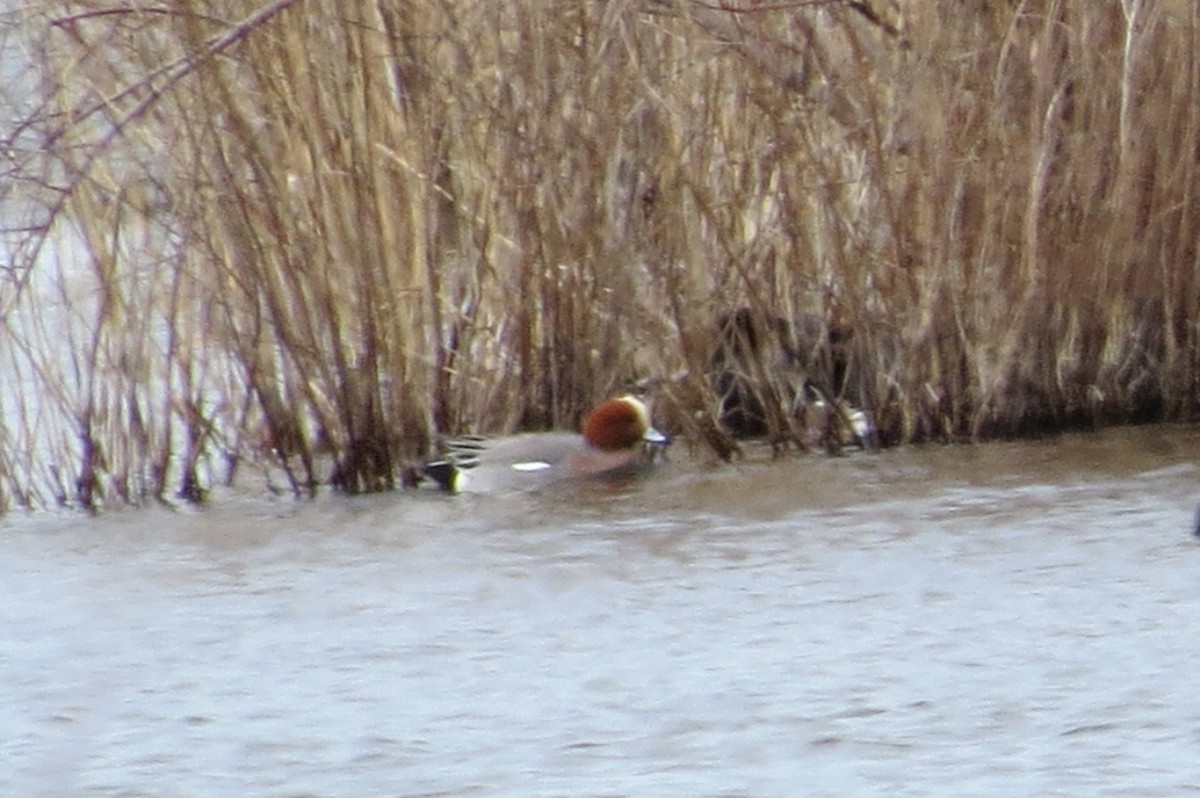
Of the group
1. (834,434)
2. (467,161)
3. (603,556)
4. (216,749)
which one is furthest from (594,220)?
(216,749)

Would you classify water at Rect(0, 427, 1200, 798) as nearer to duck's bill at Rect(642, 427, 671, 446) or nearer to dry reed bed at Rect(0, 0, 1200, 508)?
duck's bill at Rect(642, 427, 671, 446)

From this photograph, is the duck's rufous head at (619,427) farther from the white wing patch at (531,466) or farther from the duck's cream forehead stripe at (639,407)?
the white wing patch at (531,466)

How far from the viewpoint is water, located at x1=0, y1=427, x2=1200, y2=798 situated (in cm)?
552

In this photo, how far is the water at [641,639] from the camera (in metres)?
5.52

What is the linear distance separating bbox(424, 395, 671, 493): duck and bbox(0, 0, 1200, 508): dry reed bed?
0.97 ft

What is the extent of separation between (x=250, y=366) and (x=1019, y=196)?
2.82 metres

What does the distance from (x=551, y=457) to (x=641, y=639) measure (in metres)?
2.83

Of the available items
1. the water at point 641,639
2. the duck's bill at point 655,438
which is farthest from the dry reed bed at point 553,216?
the water at point 641,639

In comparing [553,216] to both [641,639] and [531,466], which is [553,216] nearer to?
[531,466]

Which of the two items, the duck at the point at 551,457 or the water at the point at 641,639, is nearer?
the water at the point at 641,639

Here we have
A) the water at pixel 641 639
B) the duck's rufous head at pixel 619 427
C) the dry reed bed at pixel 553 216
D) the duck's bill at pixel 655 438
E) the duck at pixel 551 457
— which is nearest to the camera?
the water at pixel 641 639

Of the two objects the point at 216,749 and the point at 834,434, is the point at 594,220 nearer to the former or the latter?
the point at 834,434

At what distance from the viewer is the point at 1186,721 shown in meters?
5.57

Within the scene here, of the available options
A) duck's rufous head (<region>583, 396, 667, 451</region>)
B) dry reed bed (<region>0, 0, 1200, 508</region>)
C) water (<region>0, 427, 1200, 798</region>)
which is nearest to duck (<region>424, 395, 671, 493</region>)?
duck's rufous head (<region>583, 396, 667, 451</region>)
